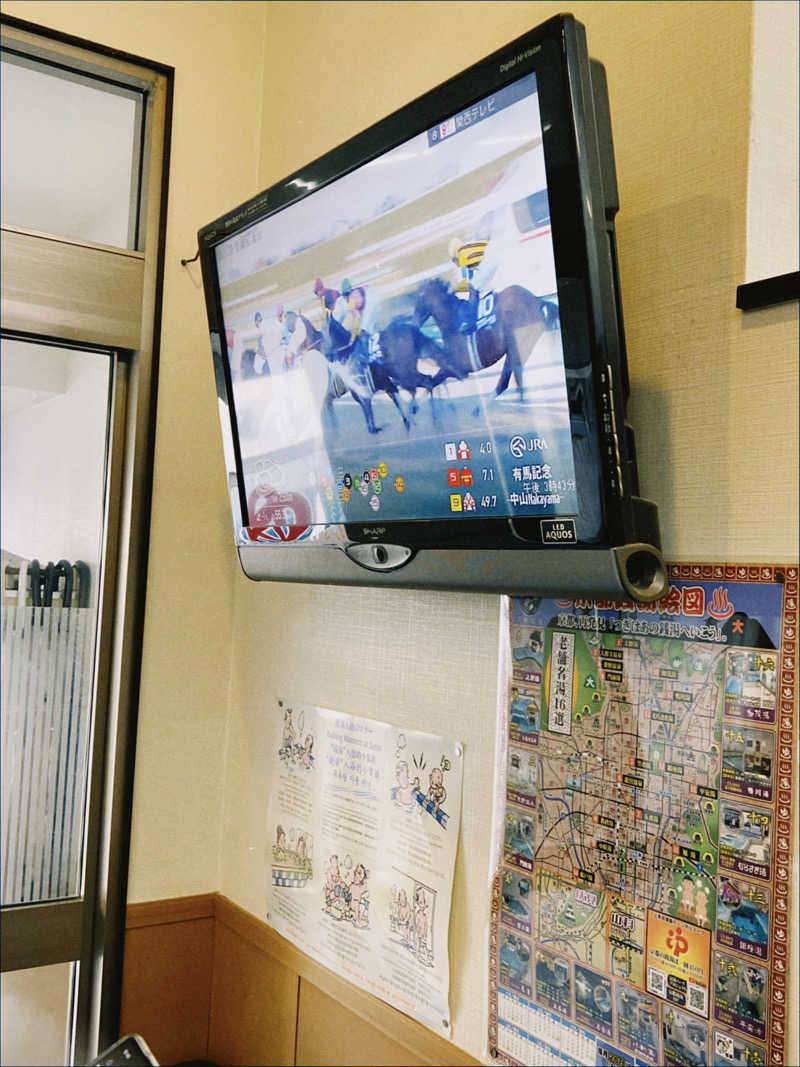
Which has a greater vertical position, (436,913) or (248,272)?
(248,272)

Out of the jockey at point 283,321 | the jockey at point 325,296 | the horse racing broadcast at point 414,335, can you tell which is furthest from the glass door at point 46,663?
the jockey at point 325,296

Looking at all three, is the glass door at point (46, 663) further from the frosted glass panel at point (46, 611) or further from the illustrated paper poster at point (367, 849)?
the illustrated paper poster at point (367, 849)

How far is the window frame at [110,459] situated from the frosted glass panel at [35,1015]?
32mm

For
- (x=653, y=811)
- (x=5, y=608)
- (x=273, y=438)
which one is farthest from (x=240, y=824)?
(x=653, y=811)

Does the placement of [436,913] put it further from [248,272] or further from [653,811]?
[248,272]

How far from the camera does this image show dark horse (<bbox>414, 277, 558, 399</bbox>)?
106 cm

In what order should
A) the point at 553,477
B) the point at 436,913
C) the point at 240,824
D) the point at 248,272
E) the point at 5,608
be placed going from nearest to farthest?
1. the point at 553,477
2. the point at 436,913
3. the point at 248,272
4. the point at 5,608
5. the point at 240,824

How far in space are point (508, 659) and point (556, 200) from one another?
620mm

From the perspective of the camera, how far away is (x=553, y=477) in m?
1.07

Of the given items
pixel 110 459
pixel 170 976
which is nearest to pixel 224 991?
pixel 170 976

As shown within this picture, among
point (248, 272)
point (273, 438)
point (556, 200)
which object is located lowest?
point (273, 438)

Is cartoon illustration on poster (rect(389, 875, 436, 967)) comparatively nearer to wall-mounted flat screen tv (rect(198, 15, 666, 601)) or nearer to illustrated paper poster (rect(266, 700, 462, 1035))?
illustrated paper poster (rect(266, 700, 462, 1035))

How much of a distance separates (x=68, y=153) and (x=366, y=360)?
1.07 metres

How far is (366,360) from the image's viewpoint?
133 centimetres
